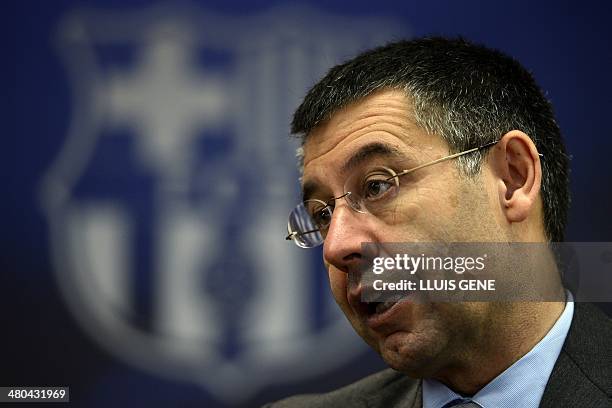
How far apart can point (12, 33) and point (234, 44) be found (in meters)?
0.71

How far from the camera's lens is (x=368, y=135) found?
160cm

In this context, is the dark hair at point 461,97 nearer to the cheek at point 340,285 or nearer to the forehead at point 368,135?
the forehead at point 368,135

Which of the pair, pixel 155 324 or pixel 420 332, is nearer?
pixel 420 332

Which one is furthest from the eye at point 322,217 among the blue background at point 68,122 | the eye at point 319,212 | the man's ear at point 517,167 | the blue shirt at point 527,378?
the blue background at point 68,122

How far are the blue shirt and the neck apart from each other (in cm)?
2

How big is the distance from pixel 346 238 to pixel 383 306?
0.16 metres

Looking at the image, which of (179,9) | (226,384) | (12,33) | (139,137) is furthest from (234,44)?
(226,384)

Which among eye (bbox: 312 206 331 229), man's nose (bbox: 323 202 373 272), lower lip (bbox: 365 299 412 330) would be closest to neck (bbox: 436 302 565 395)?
lower lip (bbox: 365 299 412 330)

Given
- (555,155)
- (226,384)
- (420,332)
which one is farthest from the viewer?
(226,384)

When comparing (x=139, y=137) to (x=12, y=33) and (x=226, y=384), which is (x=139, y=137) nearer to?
(x=12, y=33)

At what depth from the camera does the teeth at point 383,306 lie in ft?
5.02

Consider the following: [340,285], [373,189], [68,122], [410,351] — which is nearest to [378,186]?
[373,189]

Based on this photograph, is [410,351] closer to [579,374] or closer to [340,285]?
[340,285]

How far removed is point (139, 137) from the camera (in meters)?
2.26
